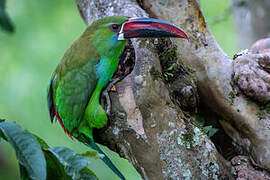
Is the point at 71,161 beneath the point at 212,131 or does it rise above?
above

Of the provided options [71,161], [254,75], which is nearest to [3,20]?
[71,161]

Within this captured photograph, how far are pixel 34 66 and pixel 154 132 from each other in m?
4.03

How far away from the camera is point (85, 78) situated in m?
2.34

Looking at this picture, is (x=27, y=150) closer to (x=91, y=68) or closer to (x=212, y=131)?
(x=91, y=68)

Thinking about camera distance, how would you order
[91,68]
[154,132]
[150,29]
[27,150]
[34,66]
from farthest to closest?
[34,66] → [91,68] → [150,29] → [154,132] → [27,150]

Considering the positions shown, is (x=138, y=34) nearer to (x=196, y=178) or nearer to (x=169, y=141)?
→ (x=169, y=141)

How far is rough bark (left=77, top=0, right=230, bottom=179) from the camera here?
2.09 m

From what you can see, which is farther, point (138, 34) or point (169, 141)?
point (138, 34)

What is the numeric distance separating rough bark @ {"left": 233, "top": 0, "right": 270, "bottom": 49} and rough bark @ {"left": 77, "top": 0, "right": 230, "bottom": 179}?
2748 mm

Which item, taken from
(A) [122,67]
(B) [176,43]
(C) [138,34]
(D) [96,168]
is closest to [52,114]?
(A) [122,67]

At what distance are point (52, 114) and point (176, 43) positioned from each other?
0.93 m

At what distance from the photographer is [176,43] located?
2570 millimetres

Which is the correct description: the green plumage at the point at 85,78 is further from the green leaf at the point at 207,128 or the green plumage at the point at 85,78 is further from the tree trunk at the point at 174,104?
the green leaf at the point at 207,128

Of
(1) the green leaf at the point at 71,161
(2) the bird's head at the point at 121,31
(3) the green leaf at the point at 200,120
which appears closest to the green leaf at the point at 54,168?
(1) the green leaf at the point at 71,161
